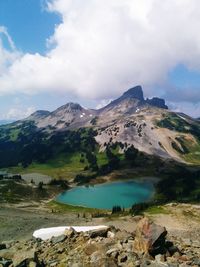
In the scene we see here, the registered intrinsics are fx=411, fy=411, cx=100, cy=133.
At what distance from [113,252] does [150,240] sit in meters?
3.48

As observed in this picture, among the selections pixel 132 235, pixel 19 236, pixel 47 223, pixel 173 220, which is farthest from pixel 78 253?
pixel 173 220

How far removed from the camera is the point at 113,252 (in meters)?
36.4

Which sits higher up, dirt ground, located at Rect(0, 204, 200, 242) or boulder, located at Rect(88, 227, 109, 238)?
boulder, located at Rect(88, 227, 109, 238)

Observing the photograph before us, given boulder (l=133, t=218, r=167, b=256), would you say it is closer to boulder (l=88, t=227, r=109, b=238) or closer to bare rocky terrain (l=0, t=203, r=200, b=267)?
bare rocky terrain (l=0, t=203, r=200, b=267)

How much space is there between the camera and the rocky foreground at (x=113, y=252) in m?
35.2

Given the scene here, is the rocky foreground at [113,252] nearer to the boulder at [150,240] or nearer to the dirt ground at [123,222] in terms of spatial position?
the boulder at [150,240]

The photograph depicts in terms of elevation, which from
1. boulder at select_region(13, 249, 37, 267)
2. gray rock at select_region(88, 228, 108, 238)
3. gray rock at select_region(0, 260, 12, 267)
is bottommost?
gray rock at select_region(0, 260, 12, 267)

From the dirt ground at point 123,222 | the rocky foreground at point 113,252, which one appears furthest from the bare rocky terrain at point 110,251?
the dirt ground at point 123,222

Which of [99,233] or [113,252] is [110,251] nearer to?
[113,252]

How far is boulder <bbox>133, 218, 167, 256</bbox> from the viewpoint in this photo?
120ft

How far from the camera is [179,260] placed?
35688 mm

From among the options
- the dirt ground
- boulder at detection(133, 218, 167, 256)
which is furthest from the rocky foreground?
the dirt ground

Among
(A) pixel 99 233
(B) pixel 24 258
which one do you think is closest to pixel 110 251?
(A) pixel 99 233

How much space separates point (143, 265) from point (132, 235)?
777 cm
